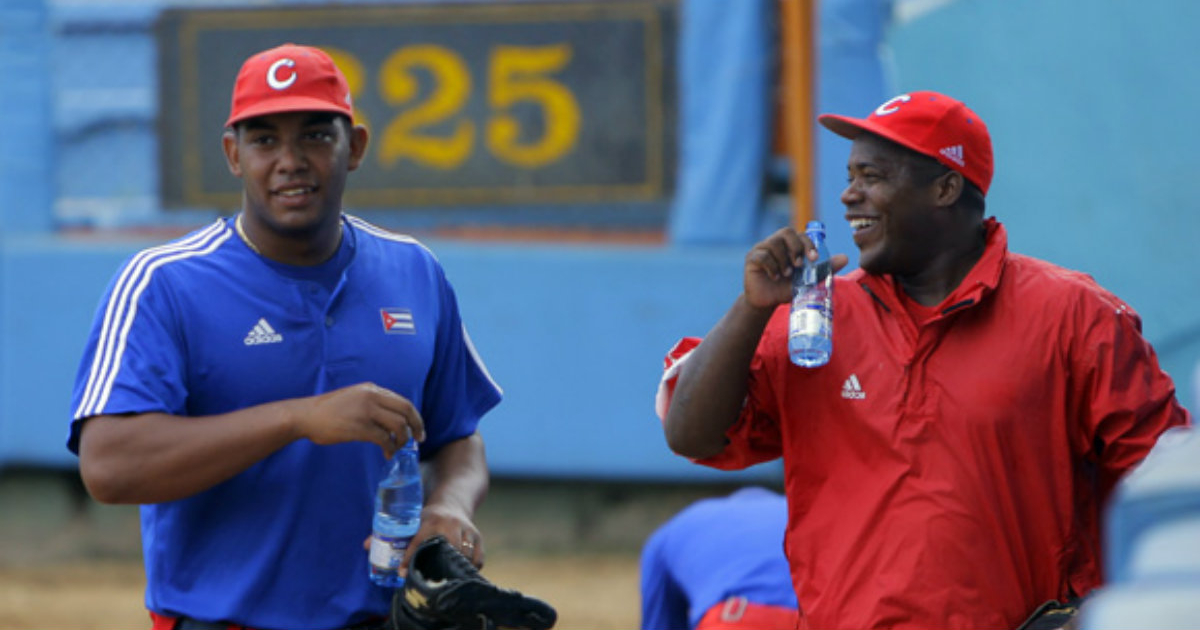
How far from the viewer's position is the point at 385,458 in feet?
11.2

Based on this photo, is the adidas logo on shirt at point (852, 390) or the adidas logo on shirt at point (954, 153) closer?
the adidas logo on shirt at point (852, 390)

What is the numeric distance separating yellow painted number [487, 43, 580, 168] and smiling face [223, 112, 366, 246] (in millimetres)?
6721

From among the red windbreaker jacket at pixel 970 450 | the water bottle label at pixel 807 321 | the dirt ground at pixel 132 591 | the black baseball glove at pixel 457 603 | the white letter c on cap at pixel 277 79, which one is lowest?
the dirt ground at pixel 132 591

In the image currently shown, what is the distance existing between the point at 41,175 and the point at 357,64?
2123mm

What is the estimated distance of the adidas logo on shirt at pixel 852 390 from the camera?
329 cm

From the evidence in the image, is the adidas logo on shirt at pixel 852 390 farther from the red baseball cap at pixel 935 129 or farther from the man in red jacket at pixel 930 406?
the red baseball cap at pixel 935 129

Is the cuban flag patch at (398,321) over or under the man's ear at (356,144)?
under

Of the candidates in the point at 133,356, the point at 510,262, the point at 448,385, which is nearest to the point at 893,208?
the point at 448,385

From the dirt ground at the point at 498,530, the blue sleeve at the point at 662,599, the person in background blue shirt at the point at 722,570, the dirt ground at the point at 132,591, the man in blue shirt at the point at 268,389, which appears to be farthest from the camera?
the dirt ground at the point at 498,530

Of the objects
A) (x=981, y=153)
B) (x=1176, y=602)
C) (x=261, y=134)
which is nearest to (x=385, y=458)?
(x=261, y=134)

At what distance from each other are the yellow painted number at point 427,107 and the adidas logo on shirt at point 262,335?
7.00m

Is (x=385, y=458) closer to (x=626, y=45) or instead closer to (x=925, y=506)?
(x=925, y=506)

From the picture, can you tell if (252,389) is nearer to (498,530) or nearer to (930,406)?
(930,406)

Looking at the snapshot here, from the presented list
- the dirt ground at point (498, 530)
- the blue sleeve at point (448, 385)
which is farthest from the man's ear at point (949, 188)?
the dirt ground at point (498, 530)
